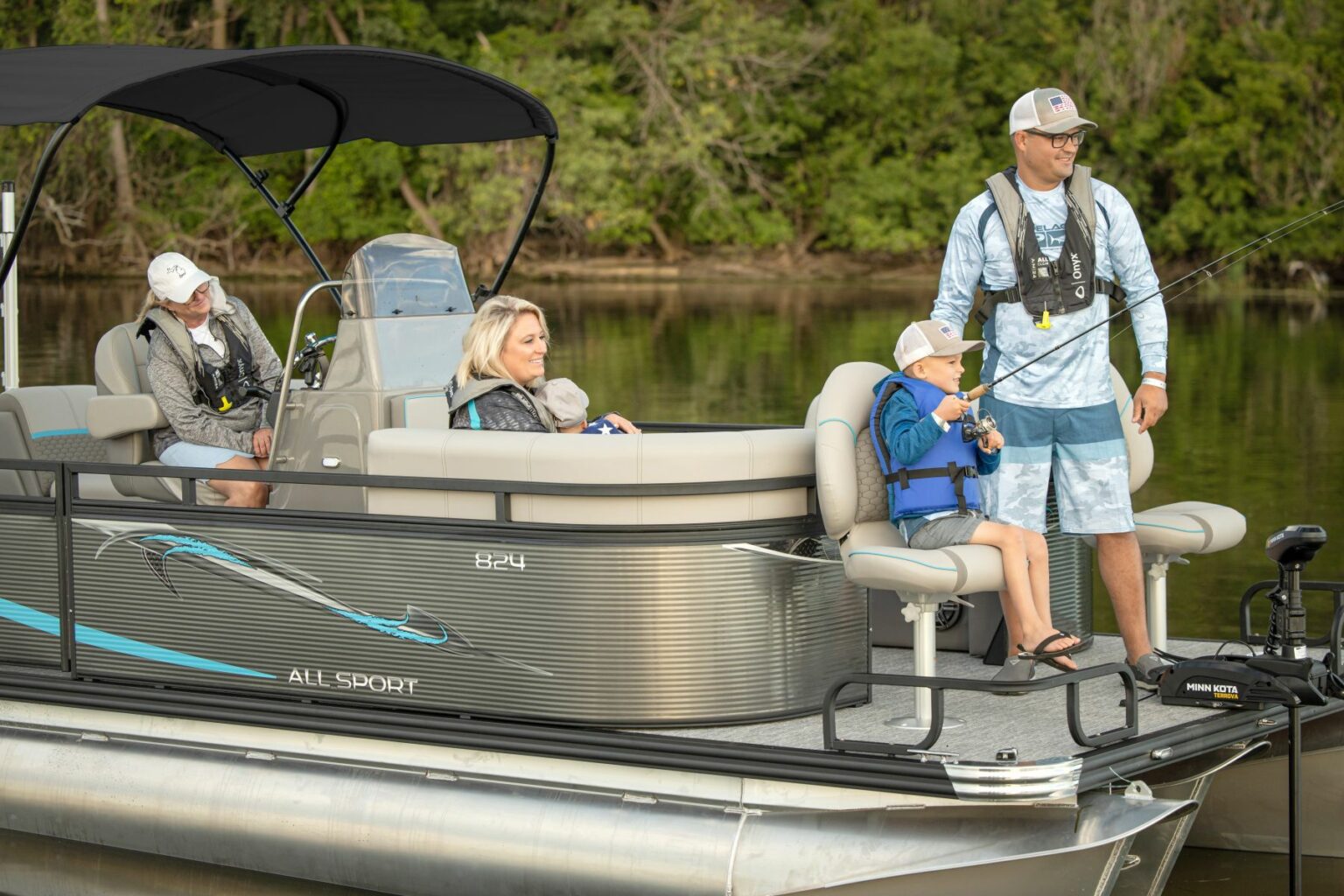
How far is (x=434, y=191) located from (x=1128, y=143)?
14290 millimetres

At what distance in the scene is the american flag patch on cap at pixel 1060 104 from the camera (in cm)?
494

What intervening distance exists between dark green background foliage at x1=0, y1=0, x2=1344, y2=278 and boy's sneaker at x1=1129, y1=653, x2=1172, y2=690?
30364 mm

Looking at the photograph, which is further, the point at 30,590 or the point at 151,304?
the point at 151,304

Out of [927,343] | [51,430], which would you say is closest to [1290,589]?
[927,343]

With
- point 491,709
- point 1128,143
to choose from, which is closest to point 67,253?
point 1128,143

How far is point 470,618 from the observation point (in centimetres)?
487

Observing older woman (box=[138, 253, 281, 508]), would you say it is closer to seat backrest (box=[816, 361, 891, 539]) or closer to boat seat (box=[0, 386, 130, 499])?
boat seat (box=[0, 386, 130, 499])

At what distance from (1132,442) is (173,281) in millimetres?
3213

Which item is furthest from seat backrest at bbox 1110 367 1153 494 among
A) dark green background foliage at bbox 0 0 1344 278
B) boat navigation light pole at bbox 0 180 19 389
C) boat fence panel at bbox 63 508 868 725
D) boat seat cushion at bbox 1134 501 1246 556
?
dark green background foliage at bbox 0 0 1344 278

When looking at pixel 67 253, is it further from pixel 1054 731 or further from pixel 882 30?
pixel 1054 731

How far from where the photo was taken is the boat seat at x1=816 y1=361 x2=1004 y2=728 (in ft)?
15.0

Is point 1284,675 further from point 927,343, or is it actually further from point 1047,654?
point 927,343

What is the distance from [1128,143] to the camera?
35.6 m

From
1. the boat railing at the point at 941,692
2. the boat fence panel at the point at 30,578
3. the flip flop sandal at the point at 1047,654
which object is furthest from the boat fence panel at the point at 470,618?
the flip flop sandal at the point at 1047,654
